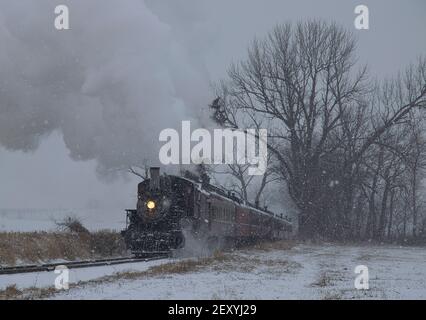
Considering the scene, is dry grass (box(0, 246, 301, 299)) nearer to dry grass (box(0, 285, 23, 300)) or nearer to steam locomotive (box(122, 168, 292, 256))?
dry grass (box(0, 285, 23, 300))

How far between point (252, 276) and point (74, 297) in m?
5.46

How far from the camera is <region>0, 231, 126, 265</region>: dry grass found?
16.3 m

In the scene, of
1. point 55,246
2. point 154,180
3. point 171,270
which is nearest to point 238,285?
point 171,270

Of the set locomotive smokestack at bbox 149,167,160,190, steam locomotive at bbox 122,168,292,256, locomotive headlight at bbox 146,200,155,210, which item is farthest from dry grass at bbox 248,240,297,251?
locomotive smokestack at bbox 149,167,160,190

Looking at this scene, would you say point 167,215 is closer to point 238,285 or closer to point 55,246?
point 55,246

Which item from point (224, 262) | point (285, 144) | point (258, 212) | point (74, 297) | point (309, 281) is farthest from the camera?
point (285, 144)

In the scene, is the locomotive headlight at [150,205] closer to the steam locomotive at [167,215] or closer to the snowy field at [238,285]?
the steam locomotive at [167,215]

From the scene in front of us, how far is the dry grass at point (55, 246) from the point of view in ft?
53.6

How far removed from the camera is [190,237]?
20.7 metres

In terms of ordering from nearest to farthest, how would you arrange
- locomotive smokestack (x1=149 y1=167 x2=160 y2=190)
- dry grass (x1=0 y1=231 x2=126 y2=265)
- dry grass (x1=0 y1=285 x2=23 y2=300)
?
dry grass (x1=0 y1=285 x2=23 y2=300)
dry grass (x1=0 y1=231 x2=126 y2=265)
locomotive smokestack (x1=149 y1=167 x2=160 y2=190)

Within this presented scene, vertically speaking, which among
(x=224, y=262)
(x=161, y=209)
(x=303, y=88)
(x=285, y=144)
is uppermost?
(x=303, y=88)
